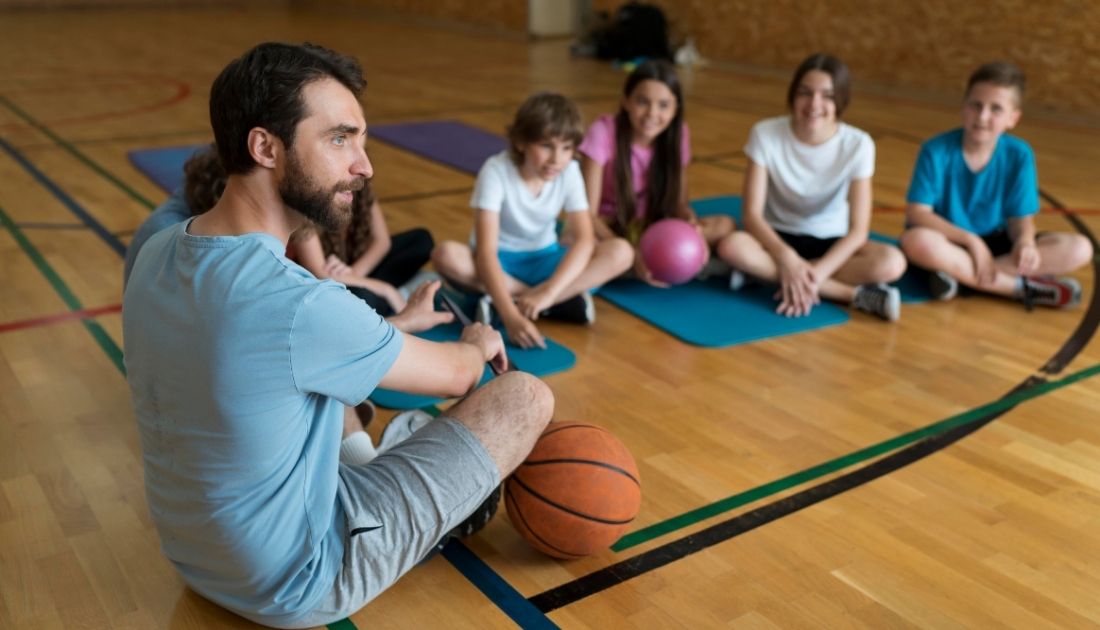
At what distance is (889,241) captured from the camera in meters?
4.39

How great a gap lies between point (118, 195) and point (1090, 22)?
606cm

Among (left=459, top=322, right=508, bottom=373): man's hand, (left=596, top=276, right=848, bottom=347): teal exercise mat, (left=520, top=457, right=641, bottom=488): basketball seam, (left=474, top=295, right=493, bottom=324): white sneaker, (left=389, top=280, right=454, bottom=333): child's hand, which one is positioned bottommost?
(left=596, top=276, right=848, bottom=347): teal exercise mat

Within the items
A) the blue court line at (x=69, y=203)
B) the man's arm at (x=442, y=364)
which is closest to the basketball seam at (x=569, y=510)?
the man's arm at (x=442, y=364)

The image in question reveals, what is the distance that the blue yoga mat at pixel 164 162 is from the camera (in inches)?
201

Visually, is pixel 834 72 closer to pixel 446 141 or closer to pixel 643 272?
pixel 643 272

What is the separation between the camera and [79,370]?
3.04 metres

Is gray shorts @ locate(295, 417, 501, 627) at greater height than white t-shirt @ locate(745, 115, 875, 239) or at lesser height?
lesser

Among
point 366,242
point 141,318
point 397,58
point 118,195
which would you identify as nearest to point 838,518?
point 141,318

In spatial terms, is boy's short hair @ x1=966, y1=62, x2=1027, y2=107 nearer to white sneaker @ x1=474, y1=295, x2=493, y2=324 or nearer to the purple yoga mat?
white sneaker @ x1=474, y1=295, x2=493, y2=324

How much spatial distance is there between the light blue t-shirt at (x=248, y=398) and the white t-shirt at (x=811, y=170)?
2.37 metres

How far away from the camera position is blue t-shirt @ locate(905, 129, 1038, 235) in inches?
147

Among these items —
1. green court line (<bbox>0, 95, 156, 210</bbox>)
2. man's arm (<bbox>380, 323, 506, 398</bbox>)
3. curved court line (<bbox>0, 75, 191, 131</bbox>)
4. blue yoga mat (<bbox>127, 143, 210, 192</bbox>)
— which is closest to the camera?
man's arm (<bbox>380, 323, 506, 398</bbox>)

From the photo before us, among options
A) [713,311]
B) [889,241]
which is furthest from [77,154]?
[889,241]

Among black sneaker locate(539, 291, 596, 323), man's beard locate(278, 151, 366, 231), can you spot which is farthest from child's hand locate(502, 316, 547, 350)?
man's beard locate(278, 151, 366, 231)
